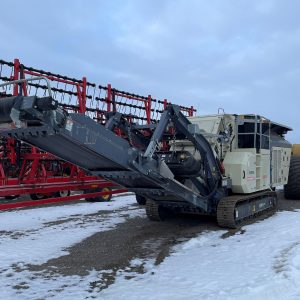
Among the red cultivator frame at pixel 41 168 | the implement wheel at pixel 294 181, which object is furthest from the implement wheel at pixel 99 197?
the implement wheel at pixel 294 181

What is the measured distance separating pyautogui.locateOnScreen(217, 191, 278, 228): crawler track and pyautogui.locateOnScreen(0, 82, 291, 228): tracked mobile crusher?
0.02 m

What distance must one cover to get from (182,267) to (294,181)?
770cm

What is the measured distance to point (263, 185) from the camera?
922cm

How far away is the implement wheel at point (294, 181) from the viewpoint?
12.0 meters

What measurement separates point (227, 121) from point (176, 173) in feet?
6.19

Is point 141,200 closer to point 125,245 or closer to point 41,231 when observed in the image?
point 41,231

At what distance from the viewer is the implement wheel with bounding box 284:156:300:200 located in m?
12.0

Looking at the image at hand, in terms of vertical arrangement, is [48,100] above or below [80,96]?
below

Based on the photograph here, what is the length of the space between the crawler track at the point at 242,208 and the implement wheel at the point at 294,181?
2385 millimetres

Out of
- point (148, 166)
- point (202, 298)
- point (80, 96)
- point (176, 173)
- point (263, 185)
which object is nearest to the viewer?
point (202, 298)

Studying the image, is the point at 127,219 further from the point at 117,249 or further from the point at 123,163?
the point at 123,163

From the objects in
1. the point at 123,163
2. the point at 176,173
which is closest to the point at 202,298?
the point at 123,163

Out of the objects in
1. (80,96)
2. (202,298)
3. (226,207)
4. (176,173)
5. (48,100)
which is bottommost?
(202,298)

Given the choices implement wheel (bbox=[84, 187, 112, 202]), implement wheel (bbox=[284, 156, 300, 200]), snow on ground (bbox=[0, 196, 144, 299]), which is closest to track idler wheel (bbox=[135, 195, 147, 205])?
snow on ground (bbox=[0, 196, 144, 299])
